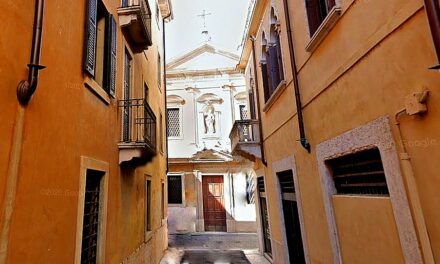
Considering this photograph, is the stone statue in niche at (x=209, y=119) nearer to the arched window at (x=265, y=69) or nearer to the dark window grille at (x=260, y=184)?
the dark window grille at (x=260, y=184)

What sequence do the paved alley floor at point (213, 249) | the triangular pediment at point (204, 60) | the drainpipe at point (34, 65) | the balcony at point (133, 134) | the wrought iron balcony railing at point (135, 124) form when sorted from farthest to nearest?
1. the triangular pediment at point (204, 60)
2. the paved alley floor at point (213, 249)
3. the wrought iron balcony railing at point (135, 124)
4. the balcony at point (133, 134)
5. the drainpipe at point (34, 65)

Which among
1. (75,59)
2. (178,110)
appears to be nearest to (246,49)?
(75,59)

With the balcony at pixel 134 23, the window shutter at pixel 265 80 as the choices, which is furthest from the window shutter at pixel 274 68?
the balcony at pixel 134 23

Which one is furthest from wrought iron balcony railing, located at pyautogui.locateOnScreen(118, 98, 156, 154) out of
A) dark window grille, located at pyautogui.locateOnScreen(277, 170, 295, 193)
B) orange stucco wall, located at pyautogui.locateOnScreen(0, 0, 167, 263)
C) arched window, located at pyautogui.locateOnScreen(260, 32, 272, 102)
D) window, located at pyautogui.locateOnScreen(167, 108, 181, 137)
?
window, located at pyautogui.locateOnScreen(167, 108, 181, 137)

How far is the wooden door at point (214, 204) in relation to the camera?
18203mm

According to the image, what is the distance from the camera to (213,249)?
13508mm

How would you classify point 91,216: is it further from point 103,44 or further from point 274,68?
point 274,68

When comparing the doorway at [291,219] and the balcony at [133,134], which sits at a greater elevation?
the balcony at [133,134]

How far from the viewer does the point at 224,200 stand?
1836 centimetres

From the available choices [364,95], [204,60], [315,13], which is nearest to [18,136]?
[364,95]

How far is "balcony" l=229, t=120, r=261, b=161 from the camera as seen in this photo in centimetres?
991

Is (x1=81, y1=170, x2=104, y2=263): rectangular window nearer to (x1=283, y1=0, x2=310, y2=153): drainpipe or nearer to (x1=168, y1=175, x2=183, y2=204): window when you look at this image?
(x1=283, y1=0, x2=310, y2=153): drainpipe

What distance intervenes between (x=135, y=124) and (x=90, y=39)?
2792 mm

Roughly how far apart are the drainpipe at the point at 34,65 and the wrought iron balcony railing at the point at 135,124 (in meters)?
3.01
